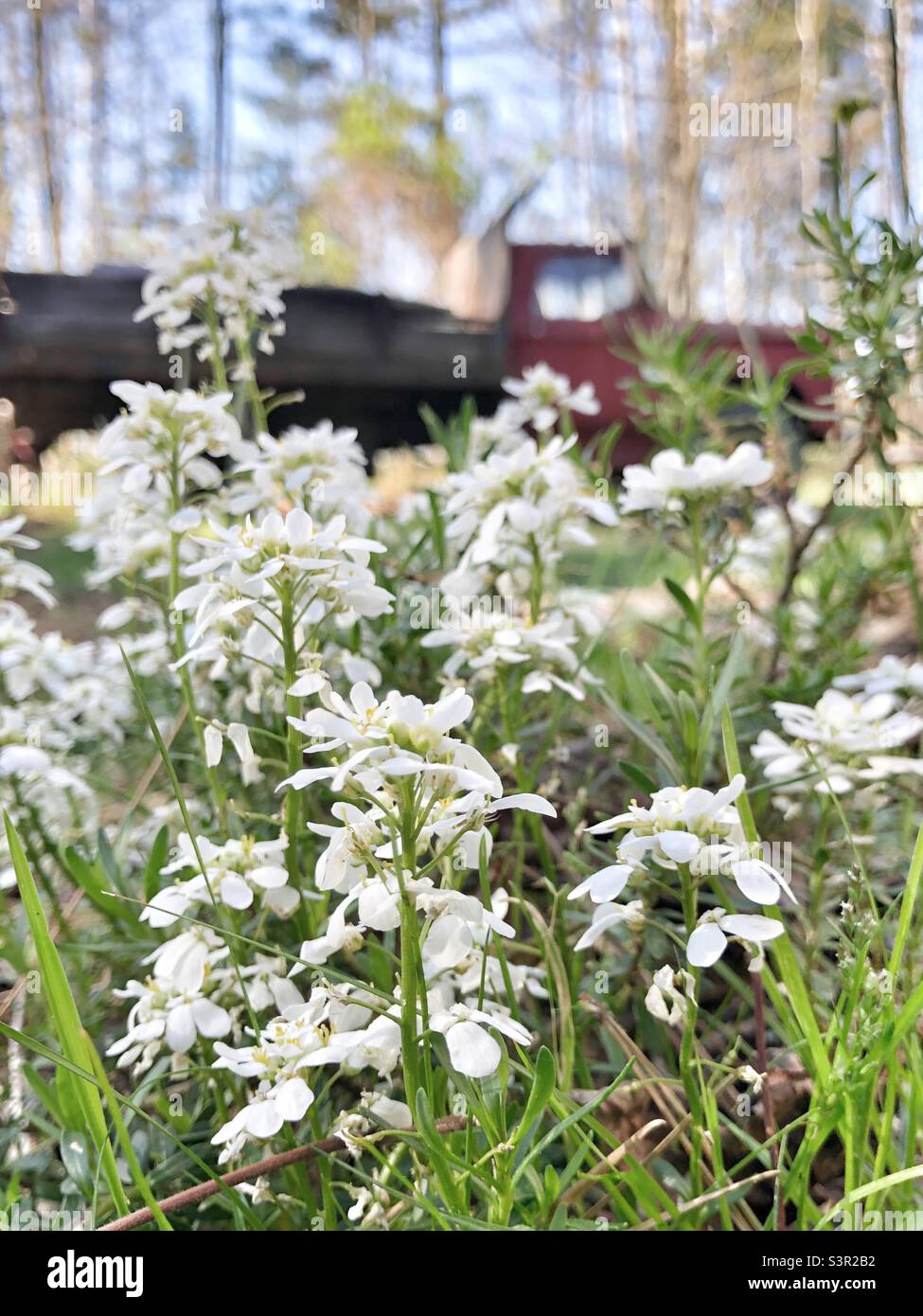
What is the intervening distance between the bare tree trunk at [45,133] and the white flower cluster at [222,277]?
198cm

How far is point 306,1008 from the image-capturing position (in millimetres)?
601

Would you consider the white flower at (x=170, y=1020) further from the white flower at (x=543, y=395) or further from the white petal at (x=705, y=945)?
the white flower at (x=543, y=395)

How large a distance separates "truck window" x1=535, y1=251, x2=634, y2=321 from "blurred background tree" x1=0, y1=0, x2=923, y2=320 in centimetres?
21

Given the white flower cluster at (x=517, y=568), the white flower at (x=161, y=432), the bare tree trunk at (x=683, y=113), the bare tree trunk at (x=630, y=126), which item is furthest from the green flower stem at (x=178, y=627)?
the bare tree trunk at (x=630, y=126)

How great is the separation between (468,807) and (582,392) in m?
0.91

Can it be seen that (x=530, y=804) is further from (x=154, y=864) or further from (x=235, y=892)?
(x=154, y=864)

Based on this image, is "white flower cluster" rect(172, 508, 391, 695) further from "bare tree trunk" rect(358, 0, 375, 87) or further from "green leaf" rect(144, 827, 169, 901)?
→ "bare tree trunk" rect(358, 0, 375, 87)

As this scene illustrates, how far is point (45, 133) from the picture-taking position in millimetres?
3111

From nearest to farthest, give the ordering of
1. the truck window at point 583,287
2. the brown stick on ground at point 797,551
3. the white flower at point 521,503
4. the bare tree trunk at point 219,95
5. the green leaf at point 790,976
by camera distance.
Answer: the green leaf at point 790,976
the white flower at point 521,503
the brown stick on ground at point 797,551
the bare tree trunk at point 219,95
the truck window at point 583,287

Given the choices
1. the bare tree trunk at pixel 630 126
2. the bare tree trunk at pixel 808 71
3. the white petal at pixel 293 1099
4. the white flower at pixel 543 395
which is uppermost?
the bare tree trunk at pixel 630 126

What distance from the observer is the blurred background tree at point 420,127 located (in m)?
2.62

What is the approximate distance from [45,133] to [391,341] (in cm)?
150

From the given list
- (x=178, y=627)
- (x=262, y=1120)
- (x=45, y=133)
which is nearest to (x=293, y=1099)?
(x=262, y=1120)
